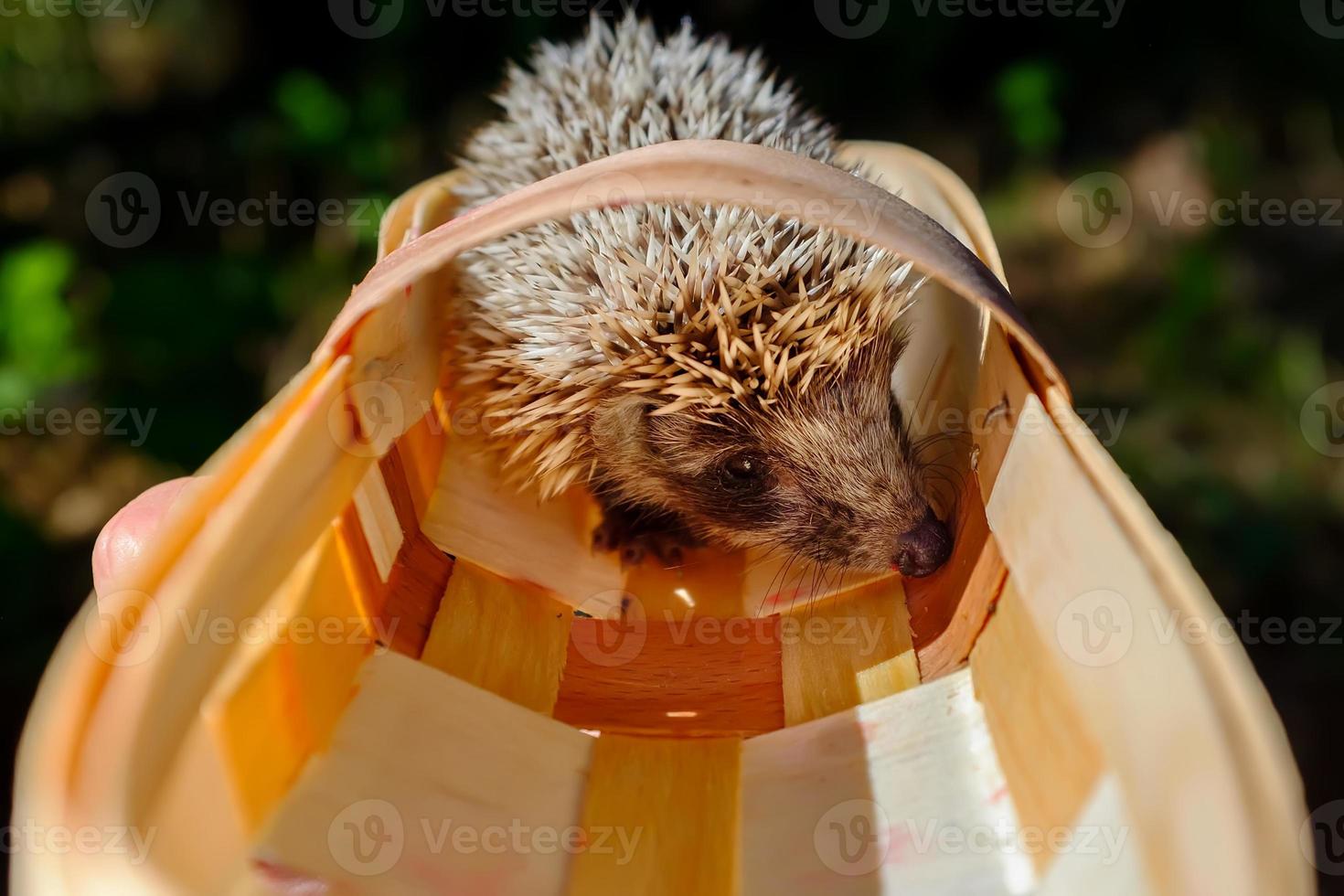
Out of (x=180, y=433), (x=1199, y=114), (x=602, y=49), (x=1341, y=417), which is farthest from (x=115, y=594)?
(x=1199, y=114)

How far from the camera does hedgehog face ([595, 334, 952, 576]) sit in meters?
1.50

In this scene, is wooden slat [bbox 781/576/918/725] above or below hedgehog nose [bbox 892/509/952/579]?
below

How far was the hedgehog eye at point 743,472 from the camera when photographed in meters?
1.55

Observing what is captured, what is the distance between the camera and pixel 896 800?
1188 mm

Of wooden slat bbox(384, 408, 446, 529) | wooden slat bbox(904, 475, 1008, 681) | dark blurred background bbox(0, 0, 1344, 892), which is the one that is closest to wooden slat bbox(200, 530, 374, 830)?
wooden slat bbox(384, 408, 446, 529)

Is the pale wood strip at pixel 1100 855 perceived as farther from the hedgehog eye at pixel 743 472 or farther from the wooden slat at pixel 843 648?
the hedgehog eye at pixel 743 472

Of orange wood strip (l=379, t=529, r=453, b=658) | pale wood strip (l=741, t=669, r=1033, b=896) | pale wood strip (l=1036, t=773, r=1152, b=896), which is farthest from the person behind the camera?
orange wood strip (l=379, t=529, r=453, b=658)

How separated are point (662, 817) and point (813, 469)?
1.77 ft

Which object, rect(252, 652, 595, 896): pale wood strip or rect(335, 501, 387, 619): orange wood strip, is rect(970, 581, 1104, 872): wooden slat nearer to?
rect(252, 652, 595, 896): pale wood strip

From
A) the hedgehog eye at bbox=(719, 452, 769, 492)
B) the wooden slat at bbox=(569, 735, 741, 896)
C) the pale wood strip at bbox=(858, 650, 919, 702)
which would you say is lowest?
the wooden slat at bbox=(569, 735, 741, 896)

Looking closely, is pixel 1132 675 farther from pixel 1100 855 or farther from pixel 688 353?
pixel 688 353

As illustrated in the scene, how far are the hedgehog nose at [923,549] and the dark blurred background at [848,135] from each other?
4.49ft

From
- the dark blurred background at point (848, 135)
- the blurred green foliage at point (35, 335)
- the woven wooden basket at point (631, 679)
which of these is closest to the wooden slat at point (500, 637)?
the woven wooden basket at point (631, 679)

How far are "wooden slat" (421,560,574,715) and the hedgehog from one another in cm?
19
